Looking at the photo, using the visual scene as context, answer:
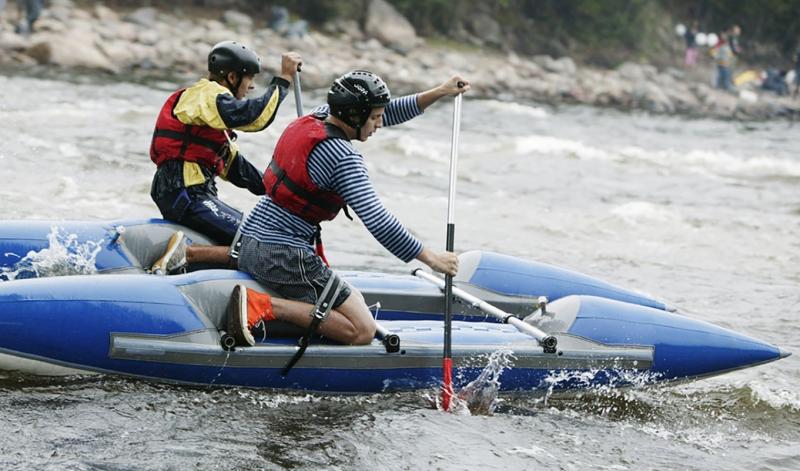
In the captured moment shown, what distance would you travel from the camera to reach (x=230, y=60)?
6.25 m

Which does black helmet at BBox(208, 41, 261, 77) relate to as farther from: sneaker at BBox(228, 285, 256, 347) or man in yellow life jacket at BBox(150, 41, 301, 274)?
sneaker at BBox(228, 285, 256, 347)

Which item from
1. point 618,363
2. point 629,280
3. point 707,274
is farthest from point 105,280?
point 707,274

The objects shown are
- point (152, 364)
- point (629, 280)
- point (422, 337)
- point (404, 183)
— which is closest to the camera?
point (152, 364)

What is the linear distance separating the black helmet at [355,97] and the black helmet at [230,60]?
1171mm

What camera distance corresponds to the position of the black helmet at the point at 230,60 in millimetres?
6250

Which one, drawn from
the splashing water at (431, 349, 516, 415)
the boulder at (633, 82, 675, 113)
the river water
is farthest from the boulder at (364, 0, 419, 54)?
the splashing water at (431, 349, 516, 415)

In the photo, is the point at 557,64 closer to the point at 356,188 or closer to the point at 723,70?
Result: the point at 723,70

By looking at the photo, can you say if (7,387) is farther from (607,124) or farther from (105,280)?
(607,124)

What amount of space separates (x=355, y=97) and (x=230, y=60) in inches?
52.4

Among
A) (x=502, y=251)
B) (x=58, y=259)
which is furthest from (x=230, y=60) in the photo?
(x=502, y=251)

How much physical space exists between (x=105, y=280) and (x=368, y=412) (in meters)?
1.46

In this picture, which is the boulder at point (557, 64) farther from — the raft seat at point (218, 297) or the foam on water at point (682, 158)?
the raft seat at point (218, 297)

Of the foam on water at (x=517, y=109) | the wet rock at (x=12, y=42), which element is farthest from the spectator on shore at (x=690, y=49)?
the wet rock at (x=12, y=42)

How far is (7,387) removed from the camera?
17.6 ft
